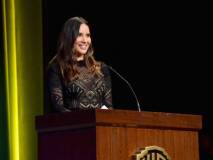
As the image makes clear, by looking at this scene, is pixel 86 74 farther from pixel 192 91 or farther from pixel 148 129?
pixel 192 91

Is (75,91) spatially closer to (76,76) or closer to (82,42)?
(76,76)

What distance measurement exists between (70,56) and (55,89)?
19 cm

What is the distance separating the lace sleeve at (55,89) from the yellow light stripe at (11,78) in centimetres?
95

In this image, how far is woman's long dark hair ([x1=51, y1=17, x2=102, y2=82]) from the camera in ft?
9.36

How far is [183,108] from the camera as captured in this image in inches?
189

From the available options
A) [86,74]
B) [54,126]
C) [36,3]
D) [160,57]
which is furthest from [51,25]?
[54,126]

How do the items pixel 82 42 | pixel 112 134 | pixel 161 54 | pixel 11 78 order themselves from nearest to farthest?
pixel 112 134 < pixel 82 42 < pixel 11 78 < pixel 161 54

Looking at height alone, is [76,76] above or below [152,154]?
above

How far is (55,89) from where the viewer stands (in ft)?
9.20

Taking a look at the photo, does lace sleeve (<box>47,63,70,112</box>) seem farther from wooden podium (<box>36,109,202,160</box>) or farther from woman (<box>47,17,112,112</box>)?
wooden podium (<box>36,109,202,160</box>)

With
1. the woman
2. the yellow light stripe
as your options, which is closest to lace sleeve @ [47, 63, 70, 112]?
the woman

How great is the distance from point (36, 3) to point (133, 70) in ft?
3.48

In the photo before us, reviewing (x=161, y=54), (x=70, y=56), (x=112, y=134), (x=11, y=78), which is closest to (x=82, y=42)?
(x=70, y=56)

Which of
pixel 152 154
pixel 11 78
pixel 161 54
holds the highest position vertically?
pixel 161 54
